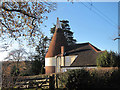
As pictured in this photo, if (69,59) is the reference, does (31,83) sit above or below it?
below

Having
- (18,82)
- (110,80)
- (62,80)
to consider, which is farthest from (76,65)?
(18,82)

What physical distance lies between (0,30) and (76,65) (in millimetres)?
19139

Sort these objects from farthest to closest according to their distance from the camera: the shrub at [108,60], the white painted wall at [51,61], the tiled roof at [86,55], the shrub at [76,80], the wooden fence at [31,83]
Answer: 1. the white painted wall at [51,61]
2. the tiled roof at [86,55]
3. the shrub at [108,60]
4. the shrub at [76,80]
5. the wooden fence at [31,83]

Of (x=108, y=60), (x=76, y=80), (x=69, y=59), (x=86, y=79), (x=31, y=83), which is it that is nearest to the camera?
(x=31, y=83)

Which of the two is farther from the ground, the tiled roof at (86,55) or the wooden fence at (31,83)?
the tiled roof at (86,55)

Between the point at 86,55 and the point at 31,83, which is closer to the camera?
the point at 31,83

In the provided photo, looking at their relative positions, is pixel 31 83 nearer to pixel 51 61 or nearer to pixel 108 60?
pixel 108 60

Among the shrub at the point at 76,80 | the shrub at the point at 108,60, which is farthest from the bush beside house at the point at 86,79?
the shrub at the point at 108,60

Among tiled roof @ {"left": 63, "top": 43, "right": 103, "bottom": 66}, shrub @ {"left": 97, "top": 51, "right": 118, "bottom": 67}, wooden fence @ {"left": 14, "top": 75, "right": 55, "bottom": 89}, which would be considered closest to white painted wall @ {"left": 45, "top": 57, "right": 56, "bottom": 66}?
tiled roof @ {"left": 63, "top": 43, "right": 103, "bottom": 66}

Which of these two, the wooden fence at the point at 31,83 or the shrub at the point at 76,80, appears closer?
the wooden fence at the point at 31,83

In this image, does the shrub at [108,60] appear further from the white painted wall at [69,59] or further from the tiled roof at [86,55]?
the white painted wall at [69,59]

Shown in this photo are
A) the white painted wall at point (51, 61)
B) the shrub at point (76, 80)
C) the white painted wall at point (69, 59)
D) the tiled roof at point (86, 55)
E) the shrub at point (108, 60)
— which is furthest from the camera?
the white painted wall at point (51, 61)

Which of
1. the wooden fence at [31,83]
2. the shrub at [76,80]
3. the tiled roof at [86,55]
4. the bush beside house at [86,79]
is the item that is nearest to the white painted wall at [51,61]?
the tiled roof at [86,55]

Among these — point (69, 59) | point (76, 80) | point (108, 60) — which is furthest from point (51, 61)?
point (76, 80)
